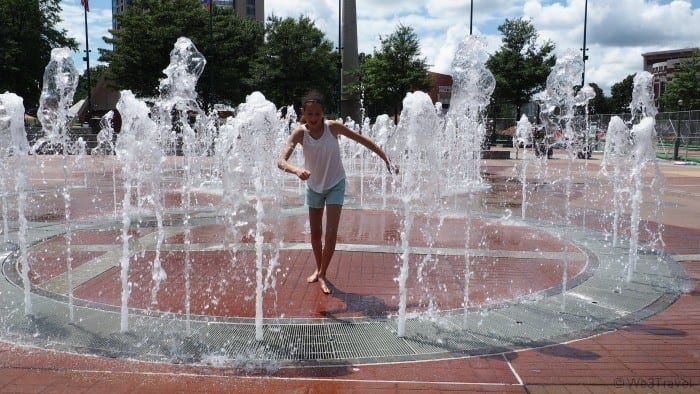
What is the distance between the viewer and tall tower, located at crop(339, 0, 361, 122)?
34625 millimetres

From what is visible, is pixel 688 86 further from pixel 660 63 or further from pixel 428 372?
pixel 660 63

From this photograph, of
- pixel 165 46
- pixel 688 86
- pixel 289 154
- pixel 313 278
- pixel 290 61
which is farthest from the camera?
pixel 688 86

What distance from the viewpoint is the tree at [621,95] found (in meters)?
83.1

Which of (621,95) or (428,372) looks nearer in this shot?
(428,372)

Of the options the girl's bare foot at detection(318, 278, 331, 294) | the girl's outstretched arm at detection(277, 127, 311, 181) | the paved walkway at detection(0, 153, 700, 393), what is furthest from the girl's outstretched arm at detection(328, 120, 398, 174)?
the paved walkway at detection(0, 153, 700, 393)

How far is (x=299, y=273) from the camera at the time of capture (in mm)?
5043

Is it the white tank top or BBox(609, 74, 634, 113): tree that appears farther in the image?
BBox(609, 74, 634, 113): tree

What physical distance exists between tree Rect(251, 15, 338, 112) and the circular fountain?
2715 centimetres

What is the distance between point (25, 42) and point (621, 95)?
3266 inches

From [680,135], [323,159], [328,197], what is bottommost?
[328,197]

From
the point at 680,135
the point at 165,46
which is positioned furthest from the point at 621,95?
the point at 165,46

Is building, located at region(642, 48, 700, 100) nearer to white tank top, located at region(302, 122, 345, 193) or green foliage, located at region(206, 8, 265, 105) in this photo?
green foliage, located at region(206, 8, 265, 105)

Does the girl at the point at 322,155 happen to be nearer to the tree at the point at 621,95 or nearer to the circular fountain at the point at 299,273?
the circular fountain at the point at 299,273

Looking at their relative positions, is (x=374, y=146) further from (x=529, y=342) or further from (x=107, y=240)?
(x=107, y=240)
